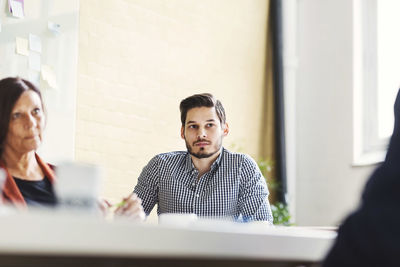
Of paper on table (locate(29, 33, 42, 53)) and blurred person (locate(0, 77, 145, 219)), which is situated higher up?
paper on table (locate(29, 33, 42, 53))

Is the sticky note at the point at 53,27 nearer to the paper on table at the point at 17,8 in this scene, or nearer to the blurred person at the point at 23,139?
the paper on table at the point at 17,8

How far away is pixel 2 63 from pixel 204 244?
9.00 feet

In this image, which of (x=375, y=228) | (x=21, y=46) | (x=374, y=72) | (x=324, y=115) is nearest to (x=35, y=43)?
(x=21, y=46)

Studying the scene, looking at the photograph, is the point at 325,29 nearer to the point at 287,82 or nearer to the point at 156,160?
the point at 287,82

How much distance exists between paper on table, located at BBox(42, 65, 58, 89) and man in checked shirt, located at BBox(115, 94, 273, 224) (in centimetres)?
103

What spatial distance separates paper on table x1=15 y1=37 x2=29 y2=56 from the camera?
337cm

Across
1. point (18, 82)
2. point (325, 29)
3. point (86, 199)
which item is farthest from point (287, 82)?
point (86, 199)

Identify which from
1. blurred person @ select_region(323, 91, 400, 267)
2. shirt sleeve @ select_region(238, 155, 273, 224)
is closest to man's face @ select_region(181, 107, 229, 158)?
shirt sleeve @ select_region(238, 155, 273, 224)

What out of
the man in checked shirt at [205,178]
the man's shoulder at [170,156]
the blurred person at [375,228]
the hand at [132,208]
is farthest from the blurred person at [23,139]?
the blurred person at [375,228]

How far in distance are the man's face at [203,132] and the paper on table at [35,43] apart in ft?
3.73

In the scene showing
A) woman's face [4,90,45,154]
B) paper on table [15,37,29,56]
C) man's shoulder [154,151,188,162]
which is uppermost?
paper on table [15,37,29,56]

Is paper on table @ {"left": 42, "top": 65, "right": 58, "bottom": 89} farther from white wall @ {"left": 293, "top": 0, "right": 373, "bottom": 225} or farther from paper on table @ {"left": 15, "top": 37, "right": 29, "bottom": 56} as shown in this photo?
white wall @ {"left": 293, "top": 0, "right": 373, "bottom": 225}

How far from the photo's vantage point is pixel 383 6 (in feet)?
15.4

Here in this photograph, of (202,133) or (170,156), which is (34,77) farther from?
(202,133)
